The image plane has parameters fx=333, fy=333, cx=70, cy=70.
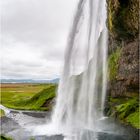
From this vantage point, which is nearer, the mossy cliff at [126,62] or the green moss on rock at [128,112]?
the green moss on rock at [128,112]

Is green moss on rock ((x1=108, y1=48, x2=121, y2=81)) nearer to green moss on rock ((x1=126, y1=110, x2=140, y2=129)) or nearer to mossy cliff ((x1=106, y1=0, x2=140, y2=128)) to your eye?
mossy cliff ((x1=106, y1=0, x2=140, y2=128))

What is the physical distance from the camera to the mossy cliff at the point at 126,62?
43106 millimetres

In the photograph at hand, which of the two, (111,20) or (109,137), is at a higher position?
(111,20)

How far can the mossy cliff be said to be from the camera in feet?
141

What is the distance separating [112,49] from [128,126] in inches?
1195

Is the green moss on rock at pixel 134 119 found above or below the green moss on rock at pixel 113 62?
below

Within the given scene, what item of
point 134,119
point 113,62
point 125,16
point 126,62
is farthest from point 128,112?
point 113,62

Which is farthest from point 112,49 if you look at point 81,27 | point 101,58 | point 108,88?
point 81,27

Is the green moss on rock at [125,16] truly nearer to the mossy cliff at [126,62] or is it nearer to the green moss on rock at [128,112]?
the mossy cliff at [126,62]

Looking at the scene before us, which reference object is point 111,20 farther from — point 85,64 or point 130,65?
point 85,64

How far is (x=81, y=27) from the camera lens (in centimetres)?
5297

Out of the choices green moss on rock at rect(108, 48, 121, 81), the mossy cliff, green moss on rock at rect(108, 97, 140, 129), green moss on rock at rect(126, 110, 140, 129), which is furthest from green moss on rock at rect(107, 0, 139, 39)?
green moss on rock at rect(108, 48, 121, 81)

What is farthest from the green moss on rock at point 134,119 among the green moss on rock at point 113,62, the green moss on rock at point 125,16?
the green moss on rock at point 113,62

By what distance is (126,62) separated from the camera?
4869cm
